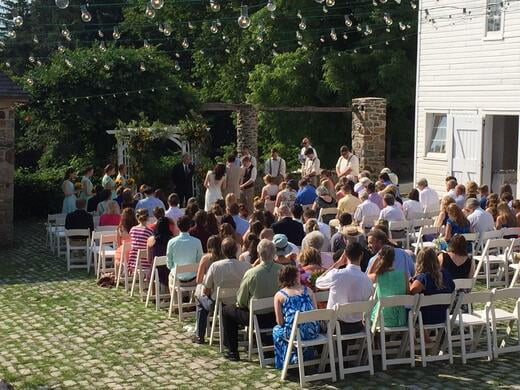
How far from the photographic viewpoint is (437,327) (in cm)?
925

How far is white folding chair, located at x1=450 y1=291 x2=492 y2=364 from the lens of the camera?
30.0 feet

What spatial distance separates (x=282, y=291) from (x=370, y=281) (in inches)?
37.9

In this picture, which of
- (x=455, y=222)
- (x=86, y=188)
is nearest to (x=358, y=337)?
(x=455, y=222)

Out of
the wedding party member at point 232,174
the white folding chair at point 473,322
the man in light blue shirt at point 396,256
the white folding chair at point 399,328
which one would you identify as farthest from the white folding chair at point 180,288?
the wedding party member at point 232,174

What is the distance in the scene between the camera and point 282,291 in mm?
8750

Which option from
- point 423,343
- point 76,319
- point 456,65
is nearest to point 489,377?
point 423,343

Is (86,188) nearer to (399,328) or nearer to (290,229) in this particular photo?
(290,229)

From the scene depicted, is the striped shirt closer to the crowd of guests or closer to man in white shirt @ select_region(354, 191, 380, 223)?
the crowd of guests

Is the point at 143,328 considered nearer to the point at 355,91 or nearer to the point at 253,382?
the point at 253,382

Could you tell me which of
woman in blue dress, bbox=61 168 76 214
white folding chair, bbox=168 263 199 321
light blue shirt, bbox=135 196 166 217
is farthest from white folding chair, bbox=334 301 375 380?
woman in blue dress, bbox=61 168 76 214

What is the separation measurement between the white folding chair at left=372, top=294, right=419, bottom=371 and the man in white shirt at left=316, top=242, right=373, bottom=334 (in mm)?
214

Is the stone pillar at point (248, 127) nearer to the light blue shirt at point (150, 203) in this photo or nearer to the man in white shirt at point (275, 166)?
the man in white shirt at point (275, 166)

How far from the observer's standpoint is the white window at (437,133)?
23.0 meters

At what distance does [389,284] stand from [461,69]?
537 inches
